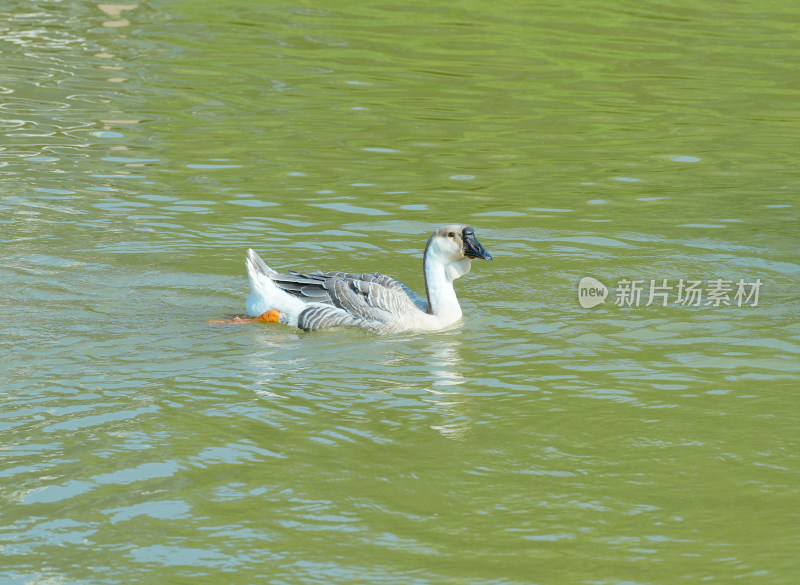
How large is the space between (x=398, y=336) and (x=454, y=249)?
3.21 feet

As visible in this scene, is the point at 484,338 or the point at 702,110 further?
the point at 702,110

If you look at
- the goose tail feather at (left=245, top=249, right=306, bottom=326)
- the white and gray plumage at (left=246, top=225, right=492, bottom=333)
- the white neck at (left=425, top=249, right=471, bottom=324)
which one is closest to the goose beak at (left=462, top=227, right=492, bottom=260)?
the white and gray plumage at (left=246, top=225, right=492, bottom=333)

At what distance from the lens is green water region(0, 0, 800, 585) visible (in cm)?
802

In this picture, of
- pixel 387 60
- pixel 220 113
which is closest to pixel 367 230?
pixel 220 113

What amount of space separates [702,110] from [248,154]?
8405 mm

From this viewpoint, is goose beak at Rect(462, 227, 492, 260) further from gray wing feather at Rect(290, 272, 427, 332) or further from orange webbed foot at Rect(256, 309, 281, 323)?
orange webbed foot at Rect(256, 309, 281, 323)

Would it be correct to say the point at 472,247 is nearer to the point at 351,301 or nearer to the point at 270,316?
the point at 351,301

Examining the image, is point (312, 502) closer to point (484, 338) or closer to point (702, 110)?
point (484, 338)

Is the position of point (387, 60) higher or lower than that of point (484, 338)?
higher

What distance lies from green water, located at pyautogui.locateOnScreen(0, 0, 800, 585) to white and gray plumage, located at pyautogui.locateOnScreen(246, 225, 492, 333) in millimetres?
240

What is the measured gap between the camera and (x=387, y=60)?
88.1 ft

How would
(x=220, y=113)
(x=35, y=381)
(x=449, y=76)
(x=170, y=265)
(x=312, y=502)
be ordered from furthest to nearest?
(x=449, y=76) < (x=220, y=113) < (x=170, y=265) < (x=35, y=381) < (x=312, y=502)

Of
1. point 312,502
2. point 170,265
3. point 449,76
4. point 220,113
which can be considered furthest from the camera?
point 449,76

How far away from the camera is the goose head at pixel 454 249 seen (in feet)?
39.4
